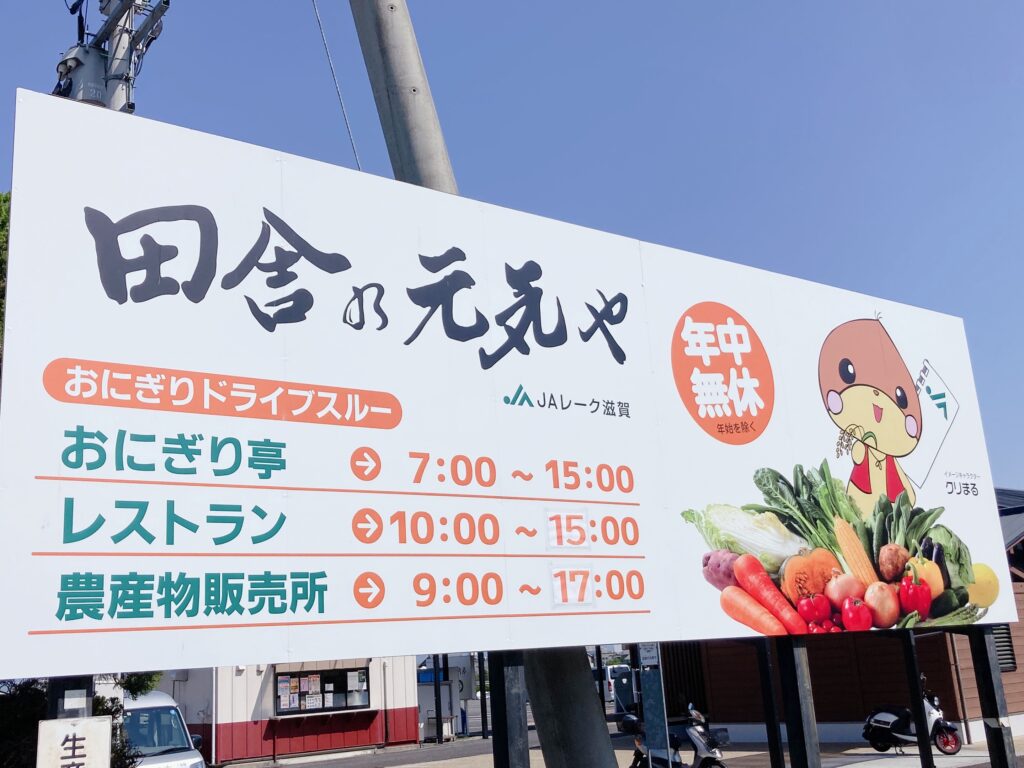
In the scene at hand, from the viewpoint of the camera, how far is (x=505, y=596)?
23.4 ft

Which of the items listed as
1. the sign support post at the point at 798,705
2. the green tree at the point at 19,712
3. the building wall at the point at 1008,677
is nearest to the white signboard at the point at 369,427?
the sign support post at the point at 798,705

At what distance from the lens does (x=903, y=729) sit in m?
19.5

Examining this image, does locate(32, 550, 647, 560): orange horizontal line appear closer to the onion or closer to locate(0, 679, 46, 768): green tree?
the onion

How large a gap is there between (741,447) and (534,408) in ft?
8.23

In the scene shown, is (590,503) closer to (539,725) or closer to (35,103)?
(539,725)

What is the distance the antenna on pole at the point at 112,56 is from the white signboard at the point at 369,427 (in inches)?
379

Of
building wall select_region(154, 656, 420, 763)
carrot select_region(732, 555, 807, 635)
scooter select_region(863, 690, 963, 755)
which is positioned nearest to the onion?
carrot select_region(732, 555, 807, 635)

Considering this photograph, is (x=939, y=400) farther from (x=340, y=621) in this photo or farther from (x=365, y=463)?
(x=340, y=621)

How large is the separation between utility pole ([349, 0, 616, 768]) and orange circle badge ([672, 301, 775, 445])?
247 cm

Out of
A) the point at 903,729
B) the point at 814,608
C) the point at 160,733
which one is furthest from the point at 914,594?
the point at 903,729

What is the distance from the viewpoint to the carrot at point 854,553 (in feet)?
32.1

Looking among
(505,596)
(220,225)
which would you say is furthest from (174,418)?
(505,596)

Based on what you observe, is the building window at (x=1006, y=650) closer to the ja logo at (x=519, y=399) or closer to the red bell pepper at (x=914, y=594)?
the red bell pepper at (x=914, y=594)

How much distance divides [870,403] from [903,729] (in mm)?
11724
